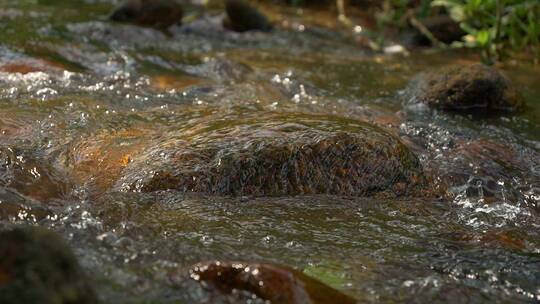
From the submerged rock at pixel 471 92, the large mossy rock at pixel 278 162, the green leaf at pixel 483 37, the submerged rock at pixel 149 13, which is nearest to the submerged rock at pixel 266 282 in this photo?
the large mossy rock at pixel 278 162

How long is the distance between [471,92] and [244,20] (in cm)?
332

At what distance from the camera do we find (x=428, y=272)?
9.30 ft

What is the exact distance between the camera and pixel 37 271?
183 centimetres

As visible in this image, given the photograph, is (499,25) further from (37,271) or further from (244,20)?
(37,271)

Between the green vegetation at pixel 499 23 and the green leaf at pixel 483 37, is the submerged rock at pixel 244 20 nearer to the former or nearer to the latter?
the green vegetation at pixel 499 23

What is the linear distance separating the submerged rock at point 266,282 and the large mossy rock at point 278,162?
107 cm

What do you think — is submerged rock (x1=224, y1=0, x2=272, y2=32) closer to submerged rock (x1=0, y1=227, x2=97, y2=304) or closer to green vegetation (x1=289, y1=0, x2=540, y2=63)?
green vegetation (x1=289, y1=0, x2=540, y2=63)

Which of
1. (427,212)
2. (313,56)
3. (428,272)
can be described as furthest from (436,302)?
(313,56)

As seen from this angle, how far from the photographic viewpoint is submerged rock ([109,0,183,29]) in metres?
8.00

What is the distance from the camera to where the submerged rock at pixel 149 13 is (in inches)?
315

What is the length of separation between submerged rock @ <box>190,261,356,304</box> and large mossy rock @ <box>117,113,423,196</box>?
1.07 metres

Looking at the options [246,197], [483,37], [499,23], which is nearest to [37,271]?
[246,197]

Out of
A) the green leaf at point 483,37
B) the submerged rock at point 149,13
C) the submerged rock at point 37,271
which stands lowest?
the green leaf at point 483,37

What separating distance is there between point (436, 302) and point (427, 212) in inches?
42.4
